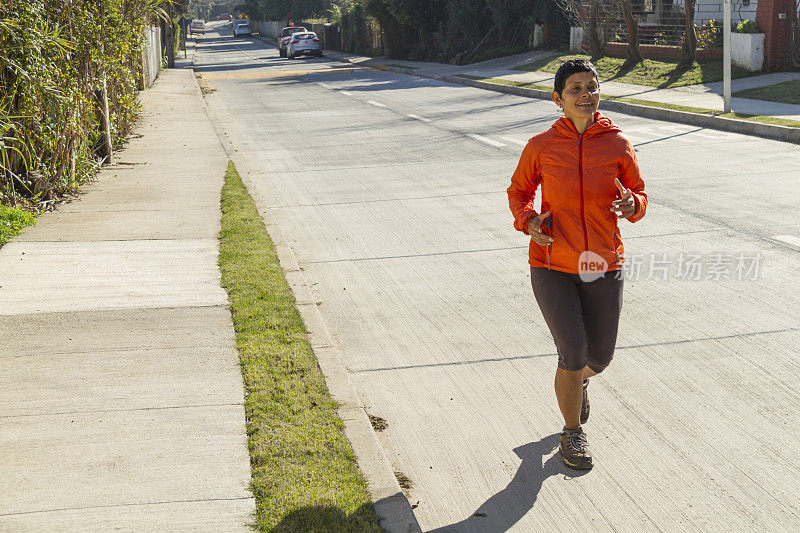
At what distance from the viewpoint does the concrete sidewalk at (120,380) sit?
393 centimetres

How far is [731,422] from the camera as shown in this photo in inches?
192

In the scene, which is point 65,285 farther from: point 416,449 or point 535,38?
point 535,38

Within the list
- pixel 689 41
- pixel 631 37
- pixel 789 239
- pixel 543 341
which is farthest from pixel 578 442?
pixel 631 37

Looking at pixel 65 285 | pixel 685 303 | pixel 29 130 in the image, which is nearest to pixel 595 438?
pixel 685 303

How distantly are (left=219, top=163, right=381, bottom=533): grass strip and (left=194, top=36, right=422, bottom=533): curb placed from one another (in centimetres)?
5

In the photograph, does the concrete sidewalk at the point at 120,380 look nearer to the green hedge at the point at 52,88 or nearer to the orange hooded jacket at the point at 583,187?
the green hedge at the point at 52,88

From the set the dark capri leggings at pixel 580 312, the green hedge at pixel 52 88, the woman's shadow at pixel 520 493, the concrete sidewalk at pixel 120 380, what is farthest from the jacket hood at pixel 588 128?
the green hedge at pixel 52 88

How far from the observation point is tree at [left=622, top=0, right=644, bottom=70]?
88.8 feet

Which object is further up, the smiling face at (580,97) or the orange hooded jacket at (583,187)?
the smiling face at (580,97)

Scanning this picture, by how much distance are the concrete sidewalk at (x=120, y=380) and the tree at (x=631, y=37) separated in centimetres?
2007

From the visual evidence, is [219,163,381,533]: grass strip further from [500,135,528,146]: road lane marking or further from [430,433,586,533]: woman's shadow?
[500,135,528,146]: road lane marking

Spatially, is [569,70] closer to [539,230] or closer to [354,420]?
[539,230]

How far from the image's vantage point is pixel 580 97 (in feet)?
13.5

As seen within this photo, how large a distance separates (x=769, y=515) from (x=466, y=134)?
1371cm
